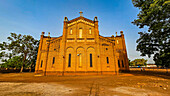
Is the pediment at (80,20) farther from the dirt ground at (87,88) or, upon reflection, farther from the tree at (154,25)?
the dirt ground at (87,88)

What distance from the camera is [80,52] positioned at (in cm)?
1823

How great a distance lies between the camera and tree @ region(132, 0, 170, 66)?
410 inches

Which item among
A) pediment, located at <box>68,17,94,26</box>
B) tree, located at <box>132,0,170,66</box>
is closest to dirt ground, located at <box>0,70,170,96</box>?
tree, located at <box>132,0,170,66</box>

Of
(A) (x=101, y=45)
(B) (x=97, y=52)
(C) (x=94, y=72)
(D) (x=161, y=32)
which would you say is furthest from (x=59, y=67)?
(D) (x=161, y=32)

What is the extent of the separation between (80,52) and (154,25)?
13.9 m

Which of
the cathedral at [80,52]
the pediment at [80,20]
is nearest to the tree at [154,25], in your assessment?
the cathedral at [80,52]

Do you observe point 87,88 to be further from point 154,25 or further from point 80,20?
point 80,20

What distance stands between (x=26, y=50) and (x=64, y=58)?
23162mm

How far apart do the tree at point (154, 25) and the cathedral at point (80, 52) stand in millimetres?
6367

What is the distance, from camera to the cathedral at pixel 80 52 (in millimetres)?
17250

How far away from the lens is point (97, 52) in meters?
18.1

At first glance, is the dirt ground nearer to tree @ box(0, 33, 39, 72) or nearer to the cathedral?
the cathedral

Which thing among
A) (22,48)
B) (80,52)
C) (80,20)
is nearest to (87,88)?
(80,52)

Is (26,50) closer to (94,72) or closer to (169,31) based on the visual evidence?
(94,72)
